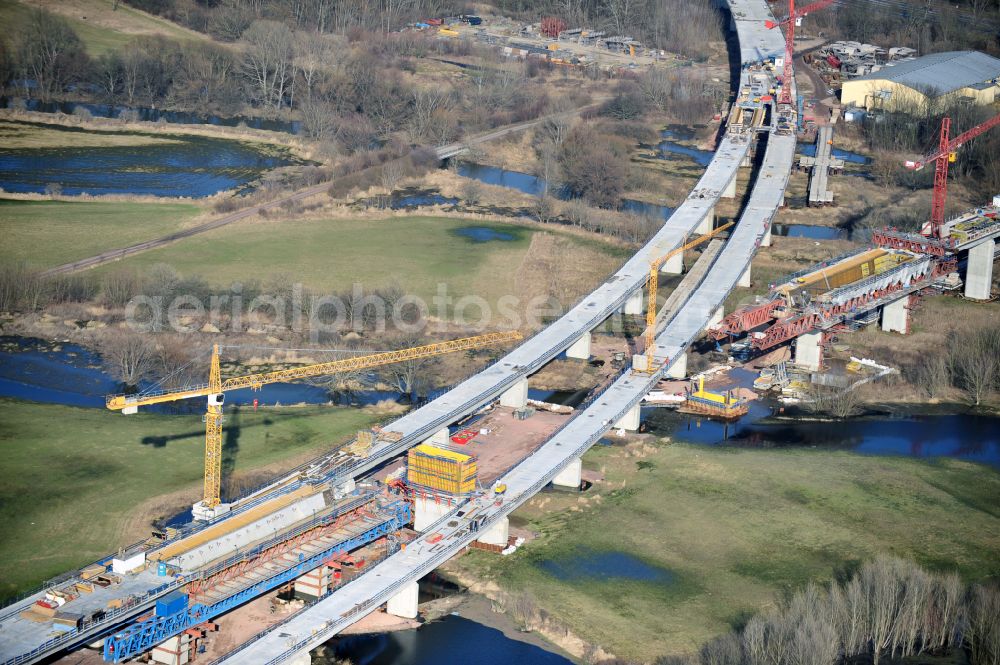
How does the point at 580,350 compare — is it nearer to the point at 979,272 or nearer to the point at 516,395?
the point at 516,395

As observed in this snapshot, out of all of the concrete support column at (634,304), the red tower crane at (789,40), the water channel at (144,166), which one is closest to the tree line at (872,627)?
the concrete support column at (634,304)

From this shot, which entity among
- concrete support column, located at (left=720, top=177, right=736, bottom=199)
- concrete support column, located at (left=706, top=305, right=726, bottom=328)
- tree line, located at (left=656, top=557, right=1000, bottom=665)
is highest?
concrete support column, located at (left=720, top=177, right=736, bottom=199)

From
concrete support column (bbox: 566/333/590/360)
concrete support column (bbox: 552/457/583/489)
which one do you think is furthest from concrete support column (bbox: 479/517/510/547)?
concrete support column (bbox: 566/333/590/360)

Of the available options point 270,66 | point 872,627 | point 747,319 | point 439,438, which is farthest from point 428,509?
point 270,66

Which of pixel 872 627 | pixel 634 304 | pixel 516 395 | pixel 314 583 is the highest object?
pixel 634 304

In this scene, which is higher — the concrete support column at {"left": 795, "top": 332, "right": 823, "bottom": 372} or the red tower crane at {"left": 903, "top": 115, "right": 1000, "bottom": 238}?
the red tower crane at {"left": 903, "top": 115, "right": 1000, "bottom": 238}

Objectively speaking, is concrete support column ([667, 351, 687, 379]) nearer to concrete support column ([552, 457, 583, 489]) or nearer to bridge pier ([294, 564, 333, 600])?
concrete support column ([552, 457, 583, 489])
